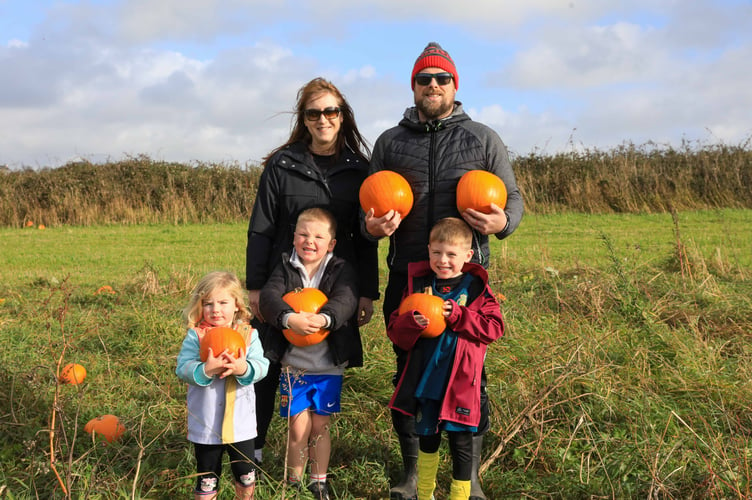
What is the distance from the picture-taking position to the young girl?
2863mm

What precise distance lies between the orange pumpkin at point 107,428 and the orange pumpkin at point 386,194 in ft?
6.39

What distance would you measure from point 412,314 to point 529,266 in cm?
530

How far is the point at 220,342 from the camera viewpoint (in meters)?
2.84

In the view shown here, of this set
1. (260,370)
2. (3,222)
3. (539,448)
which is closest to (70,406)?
(260,370)

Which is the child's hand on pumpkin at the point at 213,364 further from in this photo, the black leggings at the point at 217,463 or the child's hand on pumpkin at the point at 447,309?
the child's hand on pumpkin at the point at 447,309

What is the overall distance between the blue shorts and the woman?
0.24 meters

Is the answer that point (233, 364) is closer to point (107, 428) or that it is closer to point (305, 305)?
point (305, 305)

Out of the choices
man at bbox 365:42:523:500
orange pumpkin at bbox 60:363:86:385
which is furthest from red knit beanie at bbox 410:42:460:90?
orange pumpkin at bbox 60:363:86:385

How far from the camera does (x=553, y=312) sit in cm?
592

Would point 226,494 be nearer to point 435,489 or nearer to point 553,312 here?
point 435,489

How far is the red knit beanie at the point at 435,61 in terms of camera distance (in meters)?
3.32

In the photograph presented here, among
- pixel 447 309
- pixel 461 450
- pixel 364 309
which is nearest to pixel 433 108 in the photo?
pixel 447 309

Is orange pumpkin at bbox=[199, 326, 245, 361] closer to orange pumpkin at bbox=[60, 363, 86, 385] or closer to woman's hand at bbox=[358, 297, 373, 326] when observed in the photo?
woman's hand at bbox=[358, 297, 373, 326]

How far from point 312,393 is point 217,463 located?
592 mm
